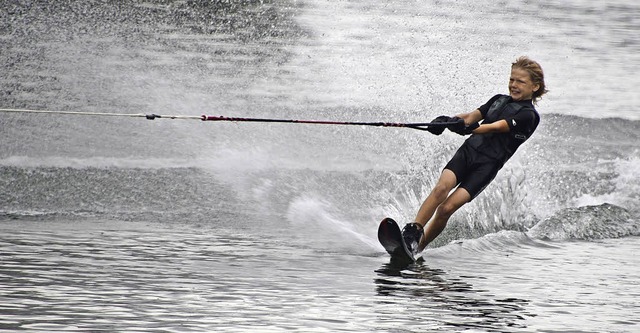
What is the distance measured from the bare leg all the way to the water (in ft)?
0.48

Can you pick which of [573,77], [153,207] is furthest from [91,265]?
[573,77]

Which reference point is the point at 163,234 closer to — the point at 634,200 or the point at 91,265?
the point at 91,265

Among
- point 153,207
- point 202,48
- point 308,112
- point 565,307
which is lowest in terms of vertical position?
point 565,307

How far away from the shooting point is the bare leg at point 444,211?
827 centimetres

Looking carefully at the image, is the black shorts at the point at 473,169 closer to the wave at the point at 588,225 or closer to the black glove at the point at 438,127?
the black glove at the point at 438,127

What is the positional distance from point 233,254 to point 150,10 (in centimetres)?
1584

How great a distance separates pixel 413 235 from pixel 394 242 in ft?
0.61

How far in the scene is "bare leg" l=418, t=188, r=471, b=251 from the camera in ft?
27.1

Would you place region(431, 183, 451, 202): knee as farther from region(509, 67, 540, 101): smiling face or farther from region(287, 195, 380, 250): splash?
region(509, 67, 540, 101): smiling face

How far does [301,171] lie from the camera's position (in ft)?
43.2

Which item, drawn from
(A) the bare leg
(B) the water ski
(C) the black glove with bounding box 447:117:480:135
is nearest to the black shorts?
(A) the bare leg

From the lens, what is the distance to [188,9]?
77.5ft

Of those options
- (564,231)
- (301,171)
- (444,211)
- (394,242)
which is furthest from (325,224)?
(301,171)

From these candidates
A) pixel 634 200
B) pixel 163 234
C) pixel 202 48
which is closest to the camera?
pixel 163 234
